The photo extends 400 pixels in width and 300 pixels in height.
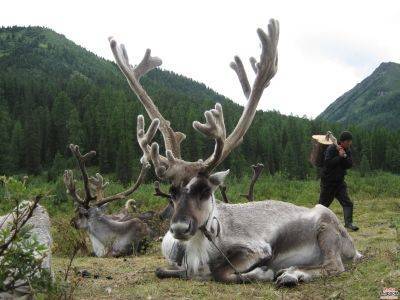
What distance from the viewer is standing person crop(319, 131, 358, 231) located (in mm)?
11008

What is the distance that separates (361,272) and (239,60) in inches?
123

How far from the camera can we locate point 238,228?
20.4 feet

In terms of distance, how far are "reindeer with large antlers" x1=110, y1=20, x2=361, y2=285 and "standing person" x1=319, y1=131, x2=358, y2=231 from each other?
4.44 m

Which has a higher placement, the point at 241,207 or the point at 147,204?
the point at 241,207

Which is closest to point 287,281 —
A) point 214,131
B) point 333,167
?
point 214,131

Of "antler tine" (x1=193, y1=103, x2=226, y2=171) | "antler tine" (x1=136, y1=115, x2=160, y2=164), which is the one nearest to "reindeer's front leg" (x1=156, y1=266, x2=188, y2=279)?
"antler tine" (x1=193, y1=103, x2=226, y2=171)

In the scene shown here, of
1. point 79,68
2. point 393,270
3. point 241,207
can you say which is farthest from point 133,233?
point 79,68

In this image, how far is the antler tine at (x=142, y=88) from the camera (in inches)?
268

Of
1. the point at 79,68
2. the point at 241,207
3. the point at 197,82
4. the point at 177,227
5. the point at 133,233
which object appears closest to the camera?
the point at 177,227

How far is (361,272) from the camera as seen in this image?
5.71m

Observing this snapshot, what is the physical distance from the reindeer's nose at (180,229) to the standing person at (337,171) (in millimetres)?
6298

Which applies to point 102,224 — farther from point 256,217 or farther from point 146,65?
point 256,217

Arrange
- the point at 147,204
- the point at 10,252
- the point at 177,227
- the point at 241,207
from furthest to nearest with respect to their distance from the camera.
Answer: the point at 147,204
the point at 241,207
the point at 177,227
the point at 10,252

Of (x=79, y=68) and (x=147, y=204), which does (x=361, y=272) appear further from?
(x=79, y=68)
